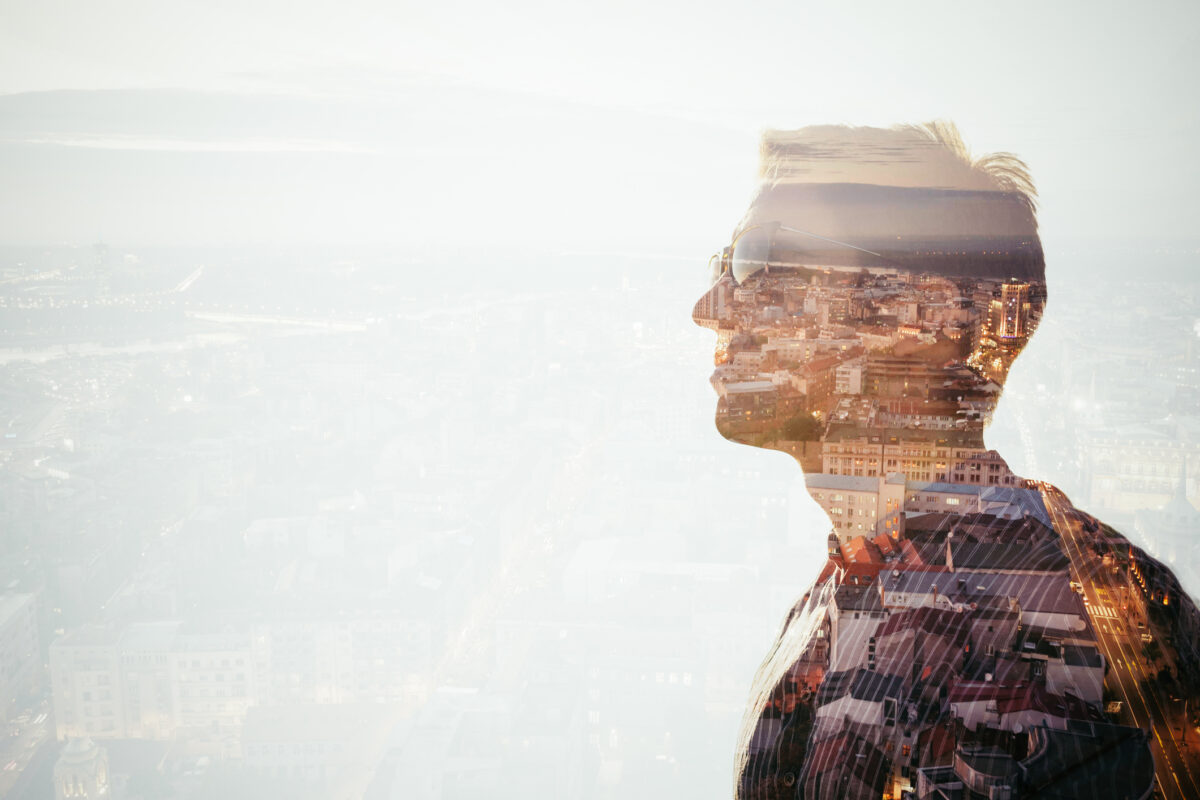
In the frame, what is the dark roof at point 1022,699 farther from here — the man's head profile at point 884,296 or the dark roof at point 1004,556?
the man's head profile at point 884,296

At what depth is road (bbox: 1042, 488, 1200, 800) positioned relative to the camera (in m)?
0.81

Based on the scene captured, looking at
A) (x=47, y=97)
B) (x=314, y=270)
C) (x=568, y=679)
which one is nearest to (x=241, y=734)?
(x=568, y=679)

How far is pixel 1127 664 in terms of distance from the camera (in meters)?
0.86

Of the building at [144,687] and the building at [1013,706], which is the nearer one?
the building at [1013,706]

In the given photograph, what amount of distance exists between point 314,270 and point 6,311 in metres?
1.81

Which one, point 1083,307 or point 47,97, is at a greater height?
point 47,97

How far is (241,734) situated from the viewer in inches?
207

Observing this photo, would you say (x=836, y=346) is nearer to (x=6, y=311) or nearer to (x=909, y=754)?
(x=909, y=754)

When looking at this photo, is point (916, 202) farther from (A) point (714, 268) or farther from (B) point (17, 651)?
(B) point (17, 651)
